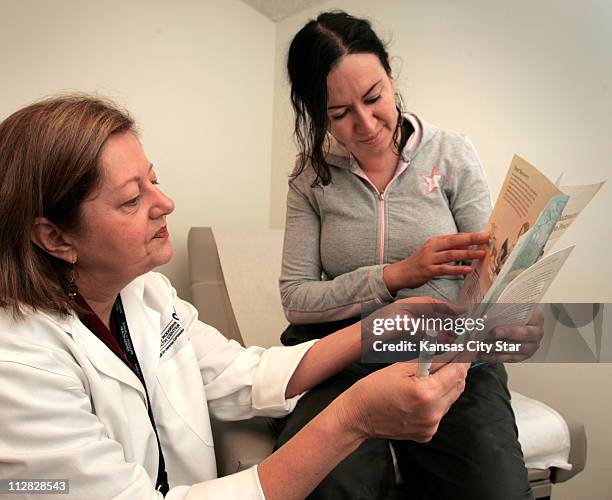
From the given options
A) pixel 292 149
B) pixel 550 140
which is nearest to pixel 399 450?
pixel 550 140

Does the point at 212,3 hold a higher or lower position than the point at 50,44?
higher

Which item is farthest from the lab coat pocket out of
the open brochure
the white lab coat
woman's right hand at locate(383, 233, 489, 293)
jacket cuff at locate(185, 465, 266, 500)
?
the open brochure

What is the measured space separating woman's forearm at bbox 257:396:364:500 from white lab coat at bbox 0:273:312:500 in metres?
0.03

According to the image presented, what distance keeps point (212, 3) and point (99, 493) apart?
2.12 meters

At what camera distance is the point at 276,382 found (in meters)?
1.15

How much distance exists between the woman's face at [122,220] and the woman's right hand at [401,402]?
42 cm

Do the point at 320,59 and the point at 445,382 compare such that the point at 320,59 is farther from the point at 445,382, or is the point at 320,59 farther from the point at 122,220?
the point at 445,382

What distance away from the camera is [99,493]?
780 mm

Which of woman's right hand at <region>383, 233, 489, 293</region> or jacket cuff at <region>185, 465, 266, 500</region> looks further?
woman's right hand at <region>383, 233, 489, 293</region>

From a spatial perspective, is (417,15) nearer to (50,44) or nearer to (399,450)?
(50,44)

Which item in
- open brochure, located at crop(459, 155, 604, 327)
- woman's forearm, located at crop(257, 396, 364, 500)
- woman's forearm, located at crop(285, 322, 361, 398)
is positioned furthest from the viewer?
woman's forearm, located at crop(285, 322, 361, 398)

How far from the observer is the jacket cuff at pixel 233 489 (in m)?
0.83

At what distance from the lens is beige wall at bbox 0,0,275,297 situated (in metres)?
1.91

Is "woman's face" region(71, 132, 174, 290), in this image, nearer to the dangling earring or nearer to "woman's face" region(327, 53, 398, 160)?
the dangling earring
